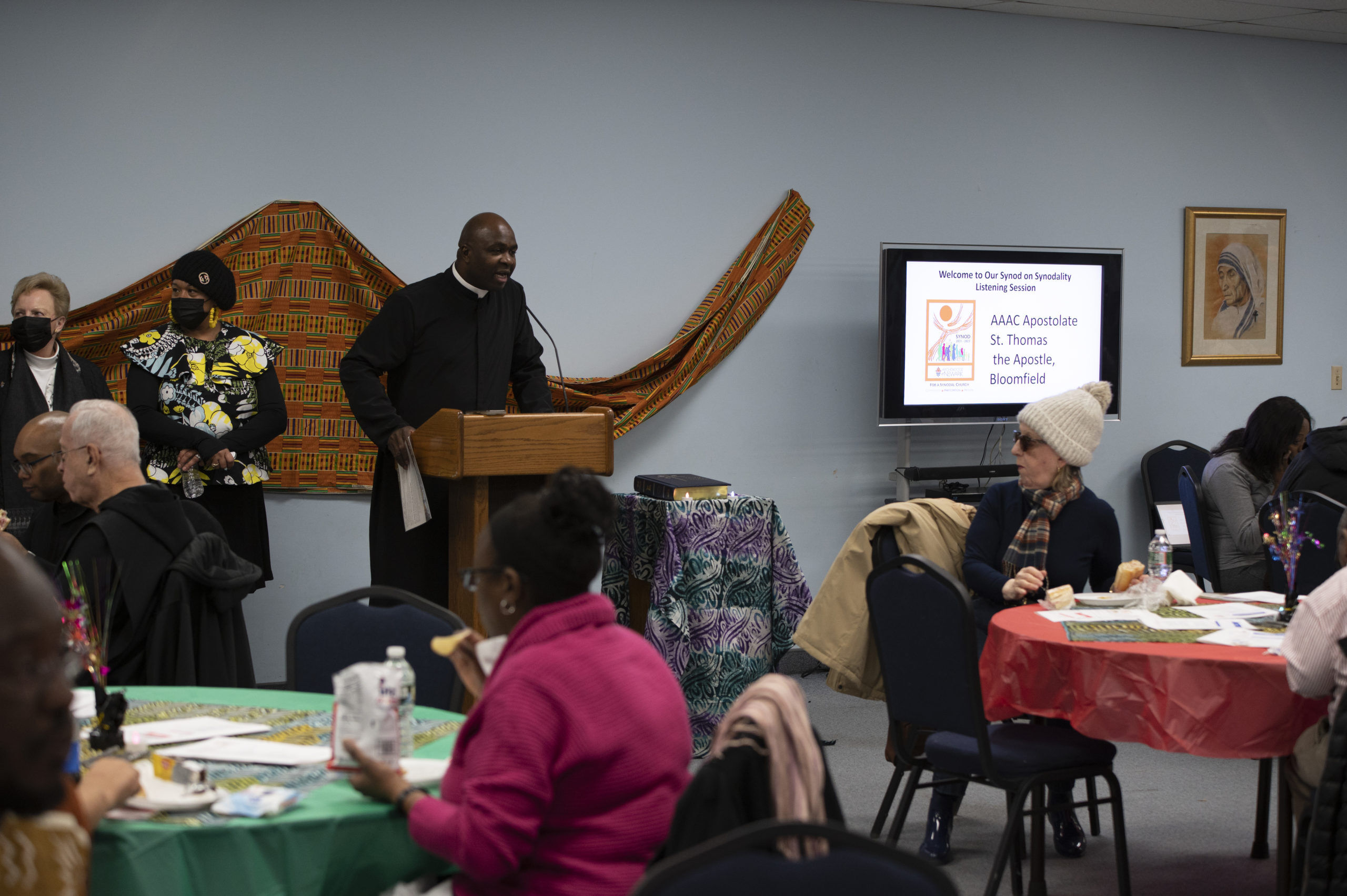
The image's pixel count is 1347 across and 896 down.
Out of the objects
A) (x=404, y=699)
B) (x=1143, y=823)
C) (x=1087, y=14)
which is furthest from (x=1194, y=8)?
(x=404, y=699)

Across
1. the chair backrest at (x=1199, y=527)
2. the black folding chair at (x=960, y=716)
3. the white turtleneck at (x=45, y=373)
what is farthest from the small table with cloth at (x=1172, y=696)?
the white turtleneck at (x=45, y=373)

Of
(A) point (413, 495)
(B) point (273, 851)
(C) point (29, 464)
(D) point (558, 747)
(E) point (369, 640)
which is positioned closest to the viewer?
(D) point (558, 747)

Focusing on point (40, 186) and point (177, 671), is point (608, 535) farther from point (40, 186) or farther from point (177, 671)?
point (40, 186)

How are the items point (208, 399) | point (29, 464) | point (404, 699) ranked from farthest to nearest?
1. point (208, 399)
2. point (29, 464)
3. point (404, 699)

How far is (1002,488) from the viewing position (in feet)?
12.5

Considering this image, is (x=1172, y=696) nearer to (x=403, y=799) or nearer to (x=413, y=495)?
(x=403, y=799)

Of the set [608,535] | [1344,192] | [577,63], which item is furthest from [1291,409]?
[608,535]

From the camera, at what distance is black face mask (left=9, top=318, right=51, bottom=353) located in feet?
13.7

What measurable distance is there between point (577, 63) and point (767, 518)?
242cm

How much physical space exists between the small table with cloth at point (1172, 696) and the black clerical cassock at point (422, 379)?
2082 mm

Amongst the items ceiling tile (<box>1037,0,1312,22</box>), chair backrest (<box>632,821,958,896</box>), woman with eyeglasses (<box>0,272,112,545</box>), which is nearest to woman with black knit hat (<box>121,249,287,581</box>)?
woman with eyeglasses (<box>0,272,112,545</box>)

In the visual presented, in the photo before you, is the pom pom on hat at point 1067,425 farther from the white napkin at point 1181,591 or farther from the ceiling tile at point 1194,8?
the ceiling tile at point 1194,8

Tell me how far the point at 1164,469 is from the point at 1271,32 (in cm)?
250

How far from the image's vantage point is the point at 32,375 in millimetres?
4262
